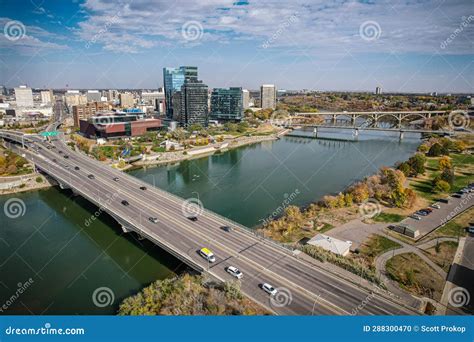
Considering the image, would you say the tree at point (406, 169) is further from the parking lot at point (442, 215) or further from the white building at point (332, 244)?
the white building at point (332, 244)

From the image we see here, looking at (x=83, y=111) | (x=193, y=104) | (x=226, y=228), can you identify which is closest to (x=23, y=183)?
(x=226, y=228)

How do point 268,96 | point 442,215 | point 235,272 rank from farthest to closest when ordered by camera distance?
point 268,96 → point 442,215 → point 235,272

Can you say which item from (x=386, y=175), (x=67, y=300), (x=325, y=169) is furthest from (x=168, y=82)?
(x=67, y=300)

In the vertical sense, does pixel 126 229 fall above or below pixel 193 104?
below

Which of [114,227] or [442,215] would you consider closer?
[442,215]

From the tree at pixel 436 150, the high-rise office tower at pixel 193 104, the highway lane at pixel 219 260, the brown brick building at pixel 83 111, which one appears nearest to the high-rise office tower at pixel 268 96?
the high-rise office tower at pixel 193 104

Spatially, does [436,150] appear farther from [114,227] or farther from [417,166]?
[114,227]

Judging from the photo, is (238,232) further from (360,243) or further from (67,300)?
(67,300)
